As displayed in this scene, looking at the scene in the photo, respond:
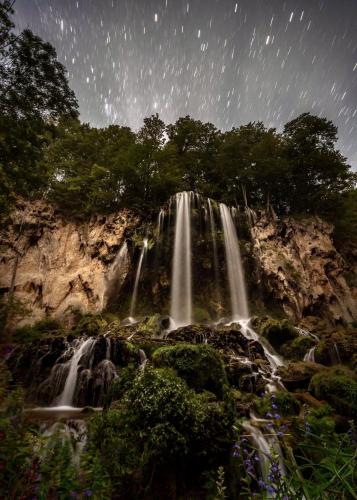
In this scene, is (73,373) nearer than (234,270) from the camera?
Yes

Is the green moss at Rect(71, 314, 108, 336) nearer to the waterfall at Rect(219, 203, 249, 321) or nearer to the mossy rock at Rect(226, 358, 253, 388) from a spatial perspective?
the mossy rock at Rect(226, 358, 253, 388)

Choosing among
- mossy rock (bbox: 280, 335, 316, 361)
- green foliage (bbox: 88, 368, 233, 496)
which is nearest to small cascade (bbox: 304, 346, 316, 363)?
mossy rock (bbox: 280, 335, 316, 361)

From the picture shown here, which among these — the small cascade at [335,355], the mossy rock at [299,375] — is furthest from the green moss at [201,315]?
the mossy rock at [299,375]

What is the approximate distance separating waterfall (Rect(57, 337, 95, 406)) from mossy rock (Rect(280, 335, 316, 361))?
32.3 ft

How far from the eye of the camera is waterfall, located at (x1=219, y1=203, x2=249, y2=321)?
20383 mm

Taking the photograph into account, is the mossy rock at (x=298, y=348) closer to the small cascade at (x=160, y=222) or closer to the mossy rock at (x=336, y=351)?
the mossy rock at (x=336, y=351)

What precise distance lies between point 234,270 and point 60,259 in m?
14.5

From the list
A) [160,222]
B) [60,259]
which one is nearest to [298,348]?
[160,222]

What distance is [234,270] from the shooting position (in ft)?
71.7

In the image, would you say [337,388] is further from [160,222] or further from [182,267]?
[160,222]

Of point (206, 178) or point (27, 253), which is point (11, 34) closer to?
point (27, 253)

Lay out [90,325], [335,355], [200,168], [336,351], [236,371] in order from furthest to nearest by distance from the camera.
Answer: [200,168] < [90,325] < [336,351] < [335,355] < [236,371]

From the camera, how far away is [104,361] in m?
9.95

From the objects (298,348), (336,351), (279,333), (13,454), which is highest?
(279,333)
